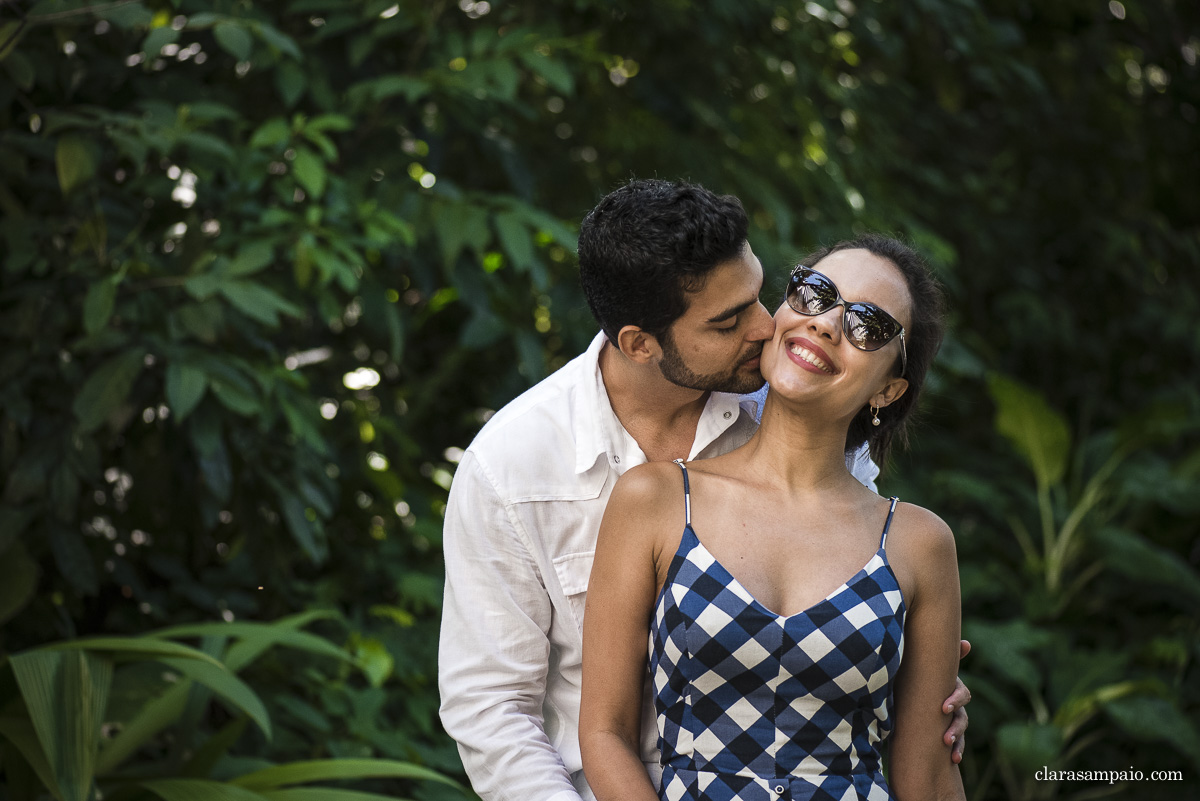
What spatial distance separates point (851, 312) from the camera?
5.03 ft

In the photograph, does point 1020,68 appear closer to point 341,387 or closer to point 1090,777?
point 341,387

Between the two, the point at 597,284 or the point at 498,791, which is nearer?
the point at 498,791

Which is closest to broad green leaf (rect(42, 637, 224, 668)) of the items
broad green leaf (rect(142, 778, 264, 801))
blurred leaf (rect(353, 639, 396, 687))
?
broad green leaf (rect(142, 778, 264, 801))

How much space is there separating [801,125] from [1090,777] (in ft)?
9.16

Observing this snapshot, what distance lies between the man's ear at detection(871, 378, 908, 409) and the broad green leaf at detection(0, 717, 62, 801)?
1636mm

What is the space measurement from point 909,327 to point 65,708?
1683 millimetres

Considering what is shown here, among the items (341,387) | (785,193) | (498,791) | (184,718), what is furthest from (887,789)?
(785,193)

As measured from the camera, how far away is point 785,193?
3.67m

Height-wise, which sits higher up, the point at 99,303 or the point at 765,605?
the point at 765,605

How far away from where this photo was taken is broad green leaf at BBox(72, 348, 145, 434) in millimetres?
2123

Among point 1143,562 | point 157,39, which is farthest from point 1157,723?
point 157,39

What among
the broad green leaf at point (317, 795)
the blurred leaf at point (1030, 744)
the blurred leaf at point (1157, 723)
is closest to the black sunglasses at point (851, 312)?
the broad green leaf at point (317, 795)

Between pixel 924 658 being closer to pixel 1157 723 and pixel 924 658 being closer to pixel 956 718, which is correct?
pixel 956 718

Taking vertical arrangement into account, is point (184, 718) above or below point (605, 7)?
below
